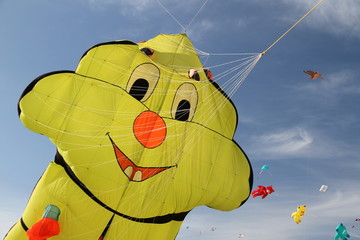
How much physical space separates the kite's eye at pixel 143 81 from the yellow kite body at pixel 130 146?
0.02 metres

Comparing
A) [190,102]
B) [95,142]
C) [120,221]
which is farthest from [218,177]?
[95,142]

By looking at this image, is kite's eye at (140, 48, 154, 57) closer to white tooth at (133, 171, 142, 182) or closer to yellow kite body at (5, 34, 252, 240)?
yellow kite body at (5, 34, 252, 240)

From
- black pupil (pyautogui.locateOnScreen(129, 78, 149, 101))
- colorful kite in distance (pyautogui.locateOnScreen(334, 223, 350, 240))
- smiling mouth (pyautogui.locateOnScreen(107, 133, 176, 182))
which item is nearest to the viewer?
smiling mouth (pyautogui.locateOnScreen(107, 133, 176, 182))

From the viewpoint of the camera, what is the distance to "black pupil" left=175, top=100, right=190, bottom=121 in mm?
6289

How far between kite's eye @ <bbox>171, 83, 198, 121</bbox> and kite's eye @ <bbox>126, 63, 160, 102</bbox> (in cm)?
63

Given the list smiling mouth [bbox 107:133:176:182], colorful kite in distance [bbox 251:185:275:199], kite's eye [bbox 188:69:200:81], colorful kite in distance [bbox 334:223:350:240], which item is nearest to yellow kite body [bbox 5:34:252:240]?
smiling mouth [bbox 107:133:176:182]

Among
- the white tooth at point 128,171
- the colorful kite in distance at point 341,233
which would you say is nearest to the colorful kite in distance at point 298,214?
the colorful kite in distance at point 341,233

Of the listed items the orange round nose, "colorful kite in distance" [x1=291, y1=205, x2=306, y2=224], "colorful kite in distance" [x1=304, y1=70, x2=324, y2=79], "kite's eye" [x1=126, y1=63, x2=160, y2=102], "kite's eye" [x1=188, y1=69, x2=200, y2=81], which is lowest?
the orange round nose

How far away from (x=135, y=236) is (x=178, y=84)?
11.3 ft

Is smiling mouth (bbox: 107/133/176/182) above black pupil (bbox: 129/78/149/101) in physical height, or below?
below

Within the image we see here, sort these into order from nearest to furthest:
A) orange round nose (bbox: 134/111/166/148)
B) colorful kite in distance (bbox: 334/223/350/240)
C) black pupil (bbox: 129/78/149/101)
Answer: orange round nose (bbox: 134/111/166/148), black pupil (bbox: 129/78/149/101), colorful kite in distance (bbox: 334/223/350/240)

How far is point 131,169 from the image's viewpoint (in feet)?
18.2

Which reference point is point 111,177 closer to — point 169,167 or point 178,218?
point 169,167

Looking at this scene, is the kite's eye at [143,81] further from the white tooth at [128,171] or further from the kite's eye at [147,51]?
the white tooth at [128,171]
